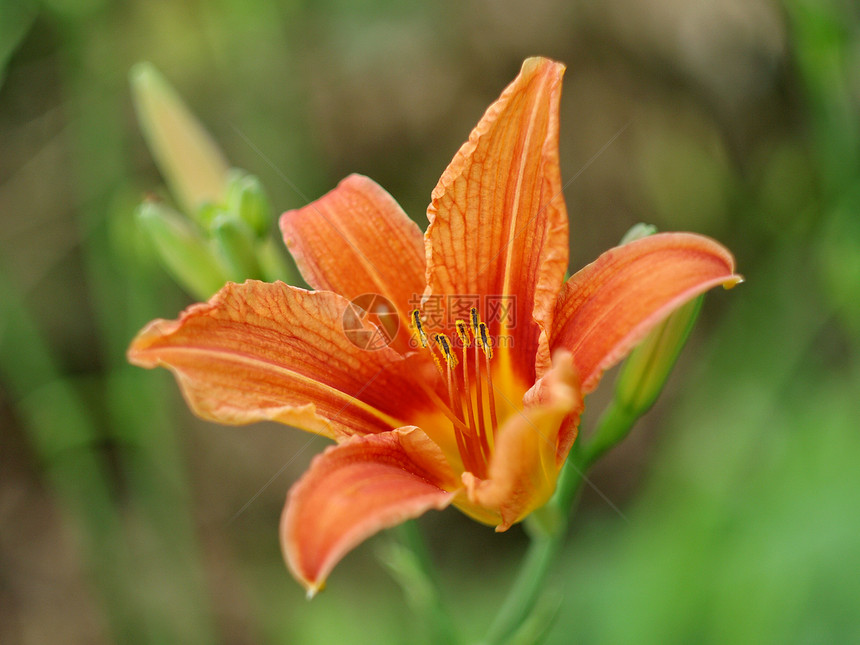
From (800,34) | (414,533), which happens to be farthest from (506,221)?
(800,34)

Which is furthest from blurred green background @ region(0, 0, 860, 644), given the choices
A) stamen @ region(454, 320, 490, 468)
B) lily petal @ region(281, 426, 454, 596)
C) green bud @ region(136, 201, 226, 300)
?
lily petal @ region(281, 426, 454, 596)

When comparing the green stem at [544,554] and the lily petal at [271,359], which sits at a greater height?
the lily petal at [271,359]

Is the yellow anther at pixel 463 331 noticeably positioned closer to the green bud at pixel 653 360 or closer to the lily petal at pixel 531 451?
the lily petal at pixel 531 451

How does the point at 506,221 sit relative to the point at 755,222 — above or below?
above

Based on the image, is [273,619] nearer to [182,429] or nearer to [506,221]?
[182,429]

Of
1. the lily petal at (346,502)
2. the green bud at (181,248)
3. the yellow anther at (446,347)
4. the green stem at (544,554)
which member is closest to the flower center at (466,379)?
the yellow anther at (446,347)

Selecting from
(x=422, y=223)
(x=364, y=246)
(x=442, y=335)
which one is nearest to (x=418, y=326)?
(x=442, y=335)
